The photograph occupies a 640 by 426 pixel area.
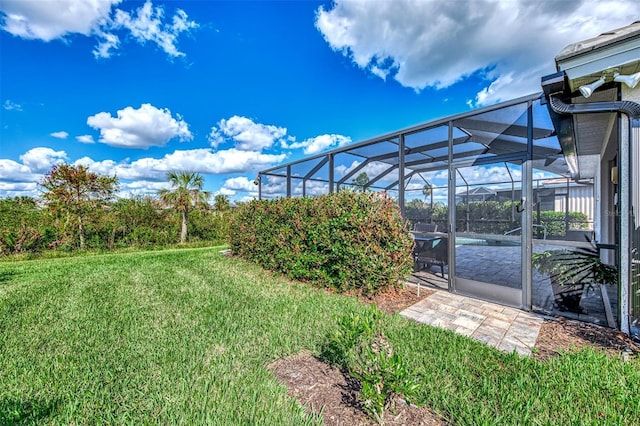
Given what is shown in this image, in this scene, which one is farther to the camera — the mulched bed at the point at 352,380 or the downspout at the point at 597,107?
the downspout at the point at 597,107

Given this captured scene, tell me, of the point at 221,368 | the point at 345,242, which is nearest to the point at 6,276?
the point at 221,368

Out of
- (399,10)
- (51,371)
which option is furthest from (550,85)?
(51,371)

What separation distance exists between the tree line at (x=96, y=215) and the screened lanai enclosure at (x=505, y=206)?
10646 mm

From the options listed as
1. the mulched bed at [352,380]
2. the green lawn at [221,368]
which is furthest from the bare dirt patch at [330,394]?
the green lawn at [221,368]

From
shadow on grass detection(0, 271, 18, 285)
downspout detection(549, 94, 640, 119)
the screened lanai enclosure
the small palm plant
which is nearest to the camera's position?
downspout detection(549, 94, 640, 119)

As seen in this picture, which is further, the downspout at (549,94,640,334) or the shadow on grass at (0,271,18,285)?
the shadow on grass at (0,271,18,285)

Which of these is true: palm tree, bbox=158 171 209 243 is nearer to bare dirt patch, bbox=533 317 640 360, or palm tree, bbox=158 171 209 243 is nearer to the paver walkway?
the paver walkway

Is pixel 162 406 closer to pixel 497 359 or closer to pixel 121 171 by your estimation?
pixel 497 359

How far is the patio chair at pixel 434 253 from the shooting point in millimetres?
5066

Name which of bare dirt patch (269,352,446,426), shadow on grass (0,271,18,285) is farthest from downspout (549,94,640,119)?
shadow on grass (0,271,18,285)

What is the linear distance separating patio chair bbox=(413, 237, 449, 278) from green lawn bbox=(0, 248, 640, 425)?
6.90ft

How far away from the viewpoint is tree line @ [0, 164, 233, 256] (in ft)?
31.1

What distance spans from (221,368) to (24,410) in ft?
4.09

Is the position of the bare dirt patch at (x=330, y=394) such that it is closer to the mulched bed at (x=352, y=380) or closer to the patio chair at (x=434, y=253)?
the mulched bed at (x=352, y=380)
